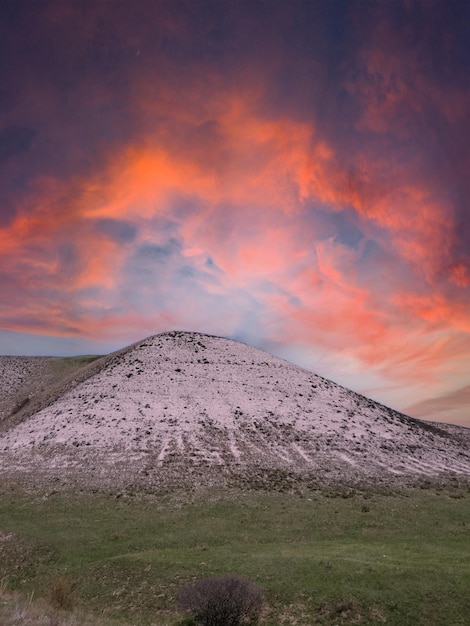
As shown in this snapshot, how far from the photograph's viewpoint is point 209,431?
58.0 m

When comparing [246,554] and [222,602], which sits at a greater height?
[222,602]

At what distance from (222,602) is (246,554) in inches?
349

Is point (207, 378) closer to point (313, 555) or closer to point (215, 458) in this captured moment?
point (215, 458)

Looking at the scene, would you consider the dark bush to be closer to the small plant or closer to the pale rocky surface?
the small plant

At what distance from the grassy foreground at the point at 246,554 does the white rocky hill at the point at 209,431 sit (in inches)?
251

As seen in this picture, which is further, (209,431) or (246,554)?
(209,431)

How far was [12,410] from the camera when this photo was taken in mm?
79312

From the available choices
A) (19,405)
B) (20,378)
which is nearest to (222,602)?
(19,405)

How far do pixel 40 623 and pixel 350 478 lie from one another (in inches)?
1564

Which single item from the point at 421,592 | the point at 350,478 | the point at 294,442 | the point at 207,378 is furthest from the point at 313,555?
the point at 207,378

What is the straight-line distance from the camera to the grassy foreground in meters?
19.1

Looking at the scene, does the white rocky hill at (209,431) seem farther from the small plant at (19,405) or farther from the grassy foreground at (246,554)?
the small plant at (19,405)

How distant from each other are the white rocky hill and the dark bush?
84.5ft

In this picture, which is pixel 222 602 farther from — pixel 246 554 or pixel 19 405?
pixel 19 405
